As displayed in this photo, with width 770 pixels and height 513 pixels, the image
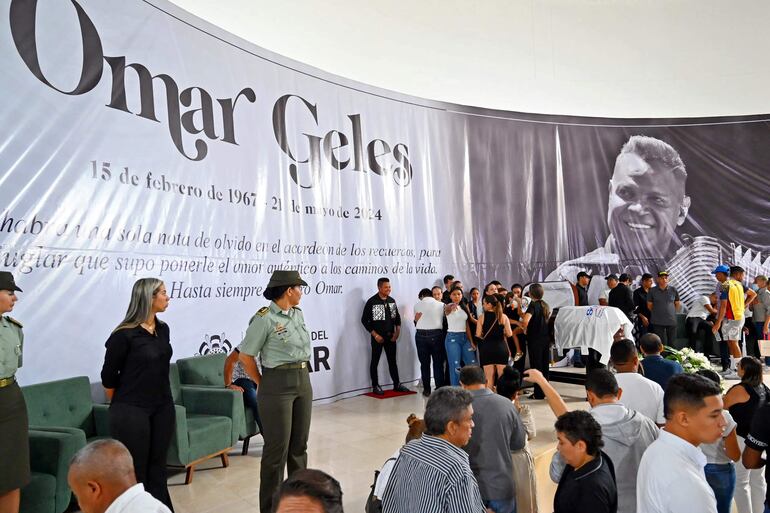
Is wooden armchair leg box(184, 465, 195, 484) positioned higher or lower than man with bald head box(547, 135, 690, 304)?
lower

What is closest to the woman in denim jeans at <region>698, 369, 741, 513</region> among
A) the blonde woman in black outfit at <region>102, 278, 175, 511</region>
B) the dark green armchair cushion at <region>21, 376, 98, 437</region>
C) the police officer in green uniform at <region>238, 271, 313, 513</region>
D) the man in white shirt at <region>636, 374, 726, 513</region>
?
the man in white shirt at <region>636, 374, 726, 513</region>

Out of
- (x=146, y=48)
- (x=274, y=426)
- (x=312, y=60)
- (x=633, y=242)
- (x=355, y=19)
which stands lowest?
(x=274, y=426)

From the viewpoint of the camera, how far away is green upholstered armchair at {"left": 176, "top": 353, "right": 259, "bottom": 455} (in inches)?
181

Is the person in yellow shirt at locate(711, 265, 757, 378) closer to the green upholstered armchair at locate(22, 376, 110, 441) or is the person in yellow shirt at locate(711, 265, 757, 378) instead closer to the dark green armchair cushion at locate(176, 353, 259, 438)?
the dark green armchair cushion at locate(176, 353, 259, 438)

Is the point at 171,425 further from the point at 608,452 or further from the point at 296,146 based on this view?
the point at 296,146

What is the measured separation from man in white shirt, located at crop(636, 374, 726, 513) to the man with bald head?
339 inches

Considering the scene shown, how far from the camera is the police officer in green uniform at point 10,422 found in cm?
265

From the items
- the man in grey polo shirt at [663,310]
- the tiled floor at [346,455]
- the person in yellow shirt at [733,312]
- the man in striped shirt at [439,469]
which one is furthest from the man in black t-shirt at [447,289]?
the man in striped shirt at [439,469]

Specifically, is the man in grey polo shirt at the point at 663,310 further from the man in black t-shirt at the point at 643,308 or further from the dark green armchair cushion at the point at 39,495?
the dark green armchair cushion at the point at 39,495

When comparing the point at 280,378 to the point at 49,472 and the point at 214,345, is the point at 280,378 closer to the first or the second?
the point at 49,472

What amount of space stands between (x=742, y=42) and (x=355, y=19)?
7.26m

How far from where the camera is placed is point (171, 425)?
2938 mm

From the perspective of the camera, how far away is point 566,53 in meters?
10.0

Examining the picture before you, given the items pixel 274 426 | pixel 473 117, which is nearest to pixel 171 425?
→ pixel 274 426
